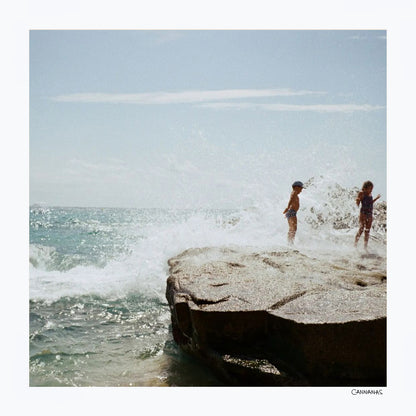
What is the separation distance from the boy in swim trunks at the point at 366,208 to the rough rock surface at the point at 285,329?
3.13 m

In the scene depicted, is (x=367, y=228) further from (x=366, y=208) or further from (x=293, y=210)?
(x=293, y=210)

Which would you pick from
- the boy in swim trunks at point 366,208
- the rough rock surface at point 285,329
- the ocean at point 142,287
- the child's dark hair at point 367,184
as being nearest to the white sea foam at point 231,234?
the ocean at point 142,287

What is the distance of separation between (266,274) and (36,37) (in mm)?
3485

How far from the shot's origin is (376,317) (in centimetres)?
300

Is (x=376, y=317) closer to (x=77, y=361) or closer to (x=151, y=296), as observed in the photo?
(x=77, y=361)

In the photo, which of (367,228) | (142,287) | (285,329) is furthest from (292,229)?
(285,329)

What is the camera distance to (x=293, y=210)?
24.7ft

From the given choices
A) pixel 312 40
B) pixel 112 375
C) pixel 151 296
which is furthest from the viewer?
pixel 151 296

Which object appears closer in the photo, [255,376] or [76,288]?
[255,376]

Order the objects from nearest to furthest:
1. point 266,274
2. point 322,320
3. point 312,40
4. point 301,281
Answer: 1. point 322,320
2. point 301,281
3. point 266,274
4. point 312,40

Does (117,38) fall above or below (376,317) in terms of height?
above

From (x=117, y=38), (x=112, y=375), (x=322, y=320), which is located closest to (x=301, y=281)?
(x=322, y=320)

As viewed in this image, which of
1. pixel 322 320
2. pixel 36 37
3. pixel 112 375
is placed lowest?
pixel 112 375

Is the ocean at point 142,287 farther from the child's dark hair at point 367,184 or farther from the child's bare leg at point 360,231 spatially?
the child's dark hair at point 367,184
